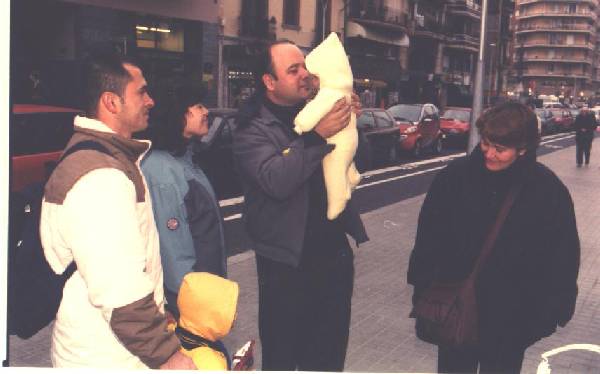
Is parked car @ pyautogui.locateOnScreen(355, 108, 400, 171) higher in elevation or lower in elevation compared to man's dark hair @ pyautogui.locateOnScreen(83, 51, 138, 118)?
lower

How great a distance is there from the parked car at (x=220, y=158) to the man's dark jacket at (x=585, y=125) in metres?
10.5

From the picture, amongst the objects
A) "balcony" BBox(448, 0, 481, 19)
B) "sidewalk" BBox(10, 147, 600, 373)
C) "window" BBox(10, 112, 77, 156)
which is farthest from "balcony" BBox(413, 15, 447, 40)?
"window" BBox(10, 112, 77, 156)

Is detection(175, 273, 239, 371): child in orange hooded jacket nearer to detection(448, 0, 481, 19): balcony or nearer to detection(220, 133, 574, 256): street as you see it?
detection(220, 133, 574, 256): street

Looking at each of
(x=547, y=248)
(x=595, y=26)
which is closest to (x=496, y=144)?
(x=547, y=248)

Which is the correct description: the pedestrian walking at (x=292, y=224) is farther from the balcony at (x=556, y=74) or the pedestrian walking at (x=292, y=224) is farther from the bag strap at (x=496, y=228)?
the balcony at (x=556, y=74)

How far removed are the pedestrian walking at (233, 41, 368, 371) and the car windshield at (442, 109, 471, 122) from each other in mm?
20591

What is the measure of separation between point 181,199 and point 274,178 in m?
0.40

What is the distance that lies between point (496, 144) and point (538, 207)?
0.32m

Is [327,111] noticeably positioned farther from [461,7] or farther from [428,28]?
[461,7]

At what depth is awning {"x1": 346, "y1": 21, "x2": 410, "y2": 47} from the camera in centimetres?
3141

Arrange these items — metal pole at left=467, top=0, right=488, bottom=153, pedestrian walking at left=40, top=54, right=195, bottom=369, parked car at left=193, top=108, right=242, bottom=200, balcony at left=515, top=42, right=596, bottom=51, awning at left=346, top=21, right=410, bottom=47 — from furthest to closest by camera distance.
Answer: balcony at left=515, top=42, right=596, bottom=51
awning at left=346, top=21, right=410, bottom=47
parked car at left=193, top=108, right=242, bottom=200
metal pole at left=467, top=0, right=488, bottom=153
pedestrian walking at left=40, top=54, right=195, bottom=369

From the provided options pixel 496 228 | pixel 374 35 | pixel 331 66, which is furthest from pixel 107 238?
pixel 374 35

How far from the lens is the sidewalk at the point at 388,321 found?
4227mm

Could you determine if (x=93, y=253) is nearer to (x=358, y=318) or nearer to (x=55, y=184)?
(x=55, y=184)
